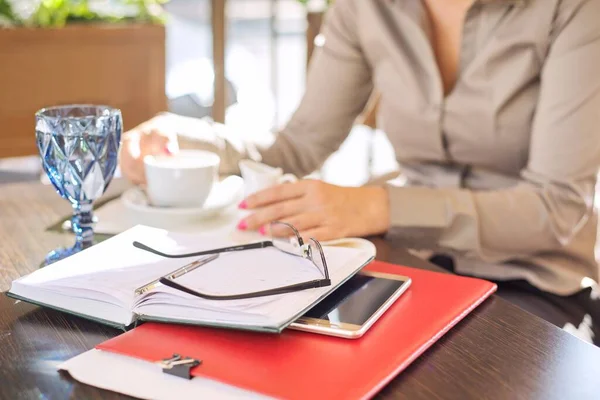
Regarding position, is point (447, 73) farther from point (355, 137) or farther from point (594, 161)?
point (355, 137)

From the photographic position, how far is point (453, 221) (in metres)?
1.07

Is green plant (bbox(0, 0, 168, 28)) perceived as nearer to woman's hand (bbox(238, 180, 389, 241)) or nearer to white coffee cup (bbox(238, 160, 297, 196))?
white coffee cup (bbox(238, 160, 297, 196))

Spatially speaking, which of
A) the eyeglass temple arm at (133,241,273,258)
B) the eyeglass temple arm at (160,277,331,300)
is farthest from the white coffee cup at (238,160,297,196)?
the eyeglass temple arm at (160,277,331,300)

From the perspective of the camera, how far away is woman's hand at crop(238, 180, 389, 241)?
0.98m

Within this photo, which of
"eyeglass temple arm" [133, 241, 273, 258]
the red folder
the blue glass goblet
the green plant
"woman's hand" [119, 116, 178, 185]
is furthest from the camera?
the green plant

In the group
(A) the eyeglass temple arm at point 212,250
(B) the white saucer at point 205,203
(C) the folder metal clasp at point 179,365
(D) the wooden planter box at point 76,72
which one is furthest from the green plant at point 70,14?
(C) the folder metal clasp at point 179,365

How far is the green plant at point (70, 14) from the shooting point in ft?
9.55

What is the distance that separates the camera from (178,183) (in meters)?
1.06

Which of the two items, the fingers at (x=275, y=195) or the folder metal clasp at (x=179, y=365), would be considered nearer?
the folder metal clasp at (x=179, y=365)

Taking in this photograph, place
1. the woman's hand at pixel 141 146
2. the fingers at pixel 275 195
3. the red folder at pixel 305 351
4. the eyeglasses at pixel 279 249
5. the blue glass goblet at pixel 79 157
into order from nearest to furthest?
the red folder at pixel 305 351
the eyeglasses at pixel 279 249
the blue glass goblet at pixel 79 157
the fingers at pixel 275 195
the woman's hand at pixel 141 146

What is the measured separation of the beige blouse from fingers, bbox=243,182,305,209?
5.6 inches

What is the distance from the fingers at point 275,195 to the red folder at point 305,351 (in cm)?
32

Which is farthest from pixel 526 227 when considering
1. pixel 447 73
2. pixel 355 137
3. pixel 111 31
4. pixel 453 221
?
pixel 355 137

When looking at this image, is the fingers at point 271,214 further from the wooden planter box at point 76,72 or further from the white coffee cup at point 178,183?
the wooden planter box at point 76,72
